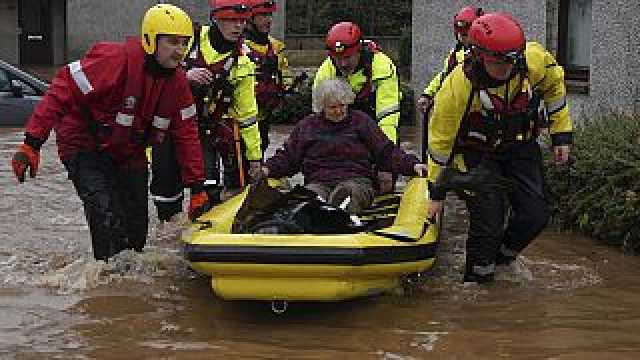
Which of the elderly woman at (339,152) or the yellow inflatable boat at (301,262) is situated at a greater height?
the elderly woman at (339,152)

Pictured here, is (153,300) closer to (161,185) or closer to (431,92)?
(161,185)

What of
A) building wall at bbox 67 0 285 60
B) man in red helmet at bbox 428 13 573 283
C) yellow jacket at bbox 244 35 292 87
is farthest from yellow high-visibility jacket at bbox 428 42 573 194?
building wall at bbox 67 0 285 60

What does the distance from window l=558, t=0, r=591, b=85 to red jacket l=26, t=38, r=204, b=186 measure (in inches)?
247

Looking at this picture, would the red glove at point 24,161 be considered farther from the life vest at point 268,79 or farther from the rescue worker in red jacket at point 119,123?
the life vest at point 268,79

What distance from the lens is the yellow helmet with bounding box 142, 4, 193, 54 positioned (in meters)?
7.08

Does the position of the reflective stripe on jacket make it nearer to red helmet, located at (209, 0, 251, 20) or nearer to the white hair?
red helmet, located at (209, 0, 251, 20)

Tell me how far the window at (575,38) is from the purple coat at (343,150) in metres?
5.13

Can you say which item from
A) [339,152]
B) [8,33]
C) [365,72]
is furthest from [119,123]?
[8,33]

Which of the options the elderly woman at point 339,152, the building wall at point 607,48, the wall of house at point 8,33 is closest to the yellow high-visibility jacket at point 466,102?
the elderly woman at point 339,152

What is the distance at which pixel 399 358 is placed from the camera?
→ 6062mm

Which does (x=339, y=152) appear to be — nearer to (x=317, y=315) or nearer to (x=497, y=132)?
(x=497, y=132)

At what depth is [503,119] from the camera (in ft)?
23.3

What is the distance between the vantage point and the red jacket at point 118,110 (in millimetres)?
7145

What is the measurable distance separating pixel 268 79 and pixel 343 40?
1.09 m
